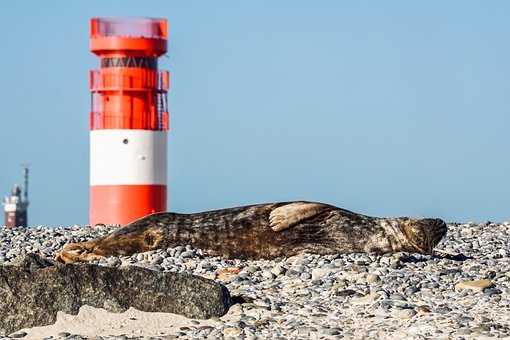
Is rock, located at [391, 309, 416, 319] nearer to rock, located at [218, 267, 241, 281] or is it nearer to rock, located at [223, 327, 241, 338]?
rock, located at [223, 327, 241, 338]

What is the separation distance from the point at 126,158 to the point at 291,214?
1396cm

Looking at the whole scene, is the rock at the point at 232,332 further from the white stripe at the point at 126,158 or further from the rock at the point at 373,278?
the white stripe at the point at 126,158

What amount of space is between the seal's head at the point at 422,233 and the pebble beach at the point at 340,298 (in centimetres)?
25

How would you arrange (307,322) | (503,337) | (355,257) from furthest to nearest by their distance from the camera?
(355,257) < (307,322) < (503,337)

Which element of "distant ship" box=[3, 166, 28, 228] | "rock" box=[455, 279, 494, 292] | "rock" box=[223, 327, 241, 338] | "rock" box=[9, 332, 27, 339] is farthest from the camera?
"distant ship" box=[3, 166, 28, 228]

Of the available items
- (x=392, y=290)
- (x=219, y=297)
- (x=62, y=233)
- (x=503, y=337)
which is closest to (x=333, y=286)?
(x=392, y=290)

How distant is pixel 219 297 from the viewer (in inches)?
439

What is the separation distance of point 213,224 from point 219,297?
3.51 metres

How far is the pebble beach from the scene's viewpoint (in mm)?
10383

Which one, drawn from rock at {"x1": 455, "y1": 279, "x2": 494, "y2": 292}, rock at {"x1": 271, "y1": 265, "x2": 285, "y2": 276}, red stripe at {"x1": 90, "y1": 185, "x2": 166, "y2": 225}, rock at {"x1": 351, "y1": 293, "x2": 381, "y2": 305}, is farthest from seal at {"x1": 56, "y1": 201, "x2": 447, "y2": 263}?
red stripe at {"x1": 90, "y1": 185, "x2": 166, "y2": 225}

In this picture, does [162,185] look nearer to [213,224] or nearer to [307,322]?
[213,224]

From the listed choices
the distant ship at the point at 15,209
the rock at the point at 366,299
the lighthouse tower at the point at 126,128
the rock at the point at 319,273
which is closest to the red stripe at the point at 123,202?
the lighthouse tower at the point at 126,128

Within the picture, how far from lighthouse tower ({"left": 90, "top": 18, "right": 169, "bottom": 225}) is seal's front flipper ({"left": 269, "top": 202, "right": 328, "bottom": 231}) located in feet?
44.4

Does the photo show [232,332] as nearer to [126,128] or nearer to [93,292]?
[93,292]
